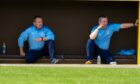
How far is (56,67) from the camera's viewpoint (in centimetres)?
1374

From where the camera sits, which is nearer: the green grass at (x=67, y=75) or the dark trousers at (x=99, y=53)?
the green grass at (x=67, y=75)

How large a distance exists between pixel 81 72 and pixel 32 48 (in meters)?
3.38

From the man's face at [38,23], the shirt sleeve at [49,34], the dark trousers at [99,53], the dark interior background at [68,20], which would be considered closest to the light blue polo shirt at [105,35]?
the dark trousers at [99,53]

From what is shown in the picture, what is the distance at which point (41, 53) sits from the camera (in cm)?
1571

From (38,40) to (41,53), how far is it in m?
0.37

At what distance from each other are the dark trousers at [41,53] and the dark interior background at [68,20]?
92cm

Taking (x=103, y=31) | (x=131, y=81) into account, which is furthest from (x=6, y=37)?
(x=131, y=81)

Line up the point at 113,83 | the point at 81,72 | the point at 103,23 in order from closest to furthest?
the point at 113,83 → the point at 81,72 → the point at 103,23

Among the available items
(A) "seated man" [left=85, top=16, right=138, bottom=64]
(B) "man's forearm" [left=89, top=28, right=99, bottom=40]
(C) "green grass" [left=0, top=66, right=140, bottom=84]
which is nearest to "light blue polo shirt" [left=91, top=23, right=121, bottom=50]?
(A) "seated man" [left=85, top=16, right=138, bottom=64]

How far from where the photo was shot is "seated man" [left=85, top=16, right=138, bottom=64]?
50.9ft

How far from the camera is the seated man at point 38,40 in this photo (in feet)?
51.1

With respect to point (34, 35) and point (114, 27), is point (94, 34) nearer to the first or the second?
point (114, 27)

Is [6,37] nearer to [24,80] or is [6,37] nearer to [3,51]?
[3,51]

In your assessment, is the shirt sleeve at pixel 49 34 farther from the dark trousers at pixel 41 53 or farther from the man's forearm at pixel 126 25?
the man's forearm at pixel 126 25
